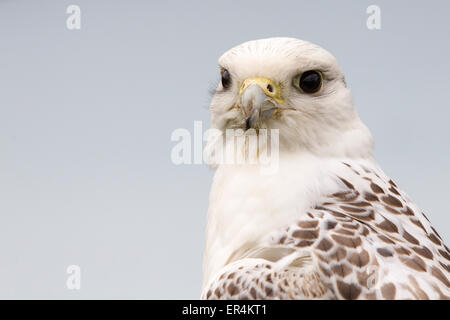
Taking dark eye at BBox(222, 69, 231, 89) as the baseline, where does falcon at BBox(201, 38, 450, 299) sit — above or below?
below

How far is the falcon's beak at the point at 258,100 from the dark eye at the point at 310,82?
81 millimetres

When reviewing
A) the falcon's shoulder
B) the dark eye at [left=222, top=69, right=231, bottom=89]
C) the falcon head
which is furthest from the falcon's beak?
the falcon's shoulder

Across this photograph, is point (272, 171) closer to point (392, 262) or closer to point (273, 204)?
point (273, 204)

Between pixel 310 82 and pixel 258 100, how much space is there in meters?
0.22

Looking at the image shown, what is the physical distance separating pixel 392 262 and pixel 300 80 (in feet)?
2.17

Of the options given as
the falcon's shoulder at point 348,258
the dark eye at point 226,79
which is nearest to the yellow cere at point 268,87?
the dark eye at point 226,79

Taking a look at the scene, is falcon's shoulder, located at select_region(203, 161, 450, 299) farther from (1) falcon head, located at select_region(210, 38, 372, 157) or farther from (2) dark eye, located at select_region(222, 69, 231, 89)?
(2) dark eye, located at select_region(222, 69, 231, 89)

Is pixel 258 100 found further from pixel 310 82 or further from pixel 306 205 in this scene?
pixel 306 205

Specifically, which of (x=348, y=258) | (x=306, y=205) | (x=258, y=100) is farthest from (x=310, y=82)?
(x=348, y=258)

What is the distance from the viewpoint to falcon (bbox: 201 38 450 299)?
1633mm

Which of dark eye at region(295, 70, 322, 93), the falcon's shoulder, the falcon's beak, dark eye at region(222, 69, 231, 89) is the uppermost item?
dark eye at region(222, 69, 231, 89)
